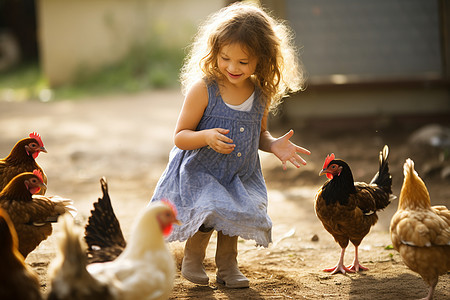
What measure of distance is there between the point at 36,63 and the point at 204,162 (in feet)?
66.8

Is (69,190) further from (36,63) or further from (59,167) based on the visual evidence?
(36,63)

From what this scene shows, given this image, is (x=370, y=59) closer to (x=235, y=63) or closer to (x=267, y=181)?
(x=267, y=181)

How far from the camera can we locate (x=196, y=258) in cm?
365

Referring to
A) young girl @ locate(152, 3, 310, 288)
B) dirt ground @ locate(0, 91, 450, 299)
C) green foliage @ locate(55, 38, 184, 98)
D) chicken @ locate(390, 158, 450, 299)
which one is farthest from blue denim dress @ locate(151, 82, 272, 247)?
green foliage @ locate(55, 38, 184, 98)

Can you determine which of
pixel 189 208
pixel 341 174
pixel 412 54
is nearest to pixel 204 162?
pixel 189 208

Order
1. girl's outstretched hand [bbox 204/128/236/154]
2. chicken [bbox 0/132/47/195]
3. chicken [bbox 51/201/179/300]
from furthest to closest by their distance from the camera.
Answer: chicken [bbox 0/132/47/195], girl's outstretched hand [bbox 204/128/236/154], chicken [bbox 51/201/179/300]

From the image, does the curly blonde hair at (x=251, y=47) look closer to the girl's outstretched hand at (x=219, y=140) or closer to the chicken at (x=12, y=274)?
the girl's outstretched hand at (x=219, y=140)

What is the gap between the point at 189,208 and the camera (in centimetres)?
355

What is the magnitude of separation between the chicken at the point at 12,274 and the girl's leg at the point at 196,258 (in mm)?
1248

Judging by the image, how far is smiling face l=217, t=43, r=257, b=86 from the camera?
142 inches

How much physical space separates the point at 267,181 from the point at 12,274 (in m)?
4.65

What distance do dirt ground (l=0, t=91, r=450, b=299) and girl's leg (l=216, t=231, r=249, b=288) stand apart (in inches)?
2.5

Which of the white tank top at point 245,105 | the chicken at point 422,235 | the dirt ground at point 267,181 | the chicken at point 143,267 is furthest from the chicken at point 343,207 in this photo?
the chicken at point 143,267

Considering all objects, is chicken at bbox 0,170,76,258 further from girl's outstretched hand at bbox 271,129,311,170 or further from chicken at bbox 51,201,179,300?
girl's outstretched hand at bbox 271,129,311,170
